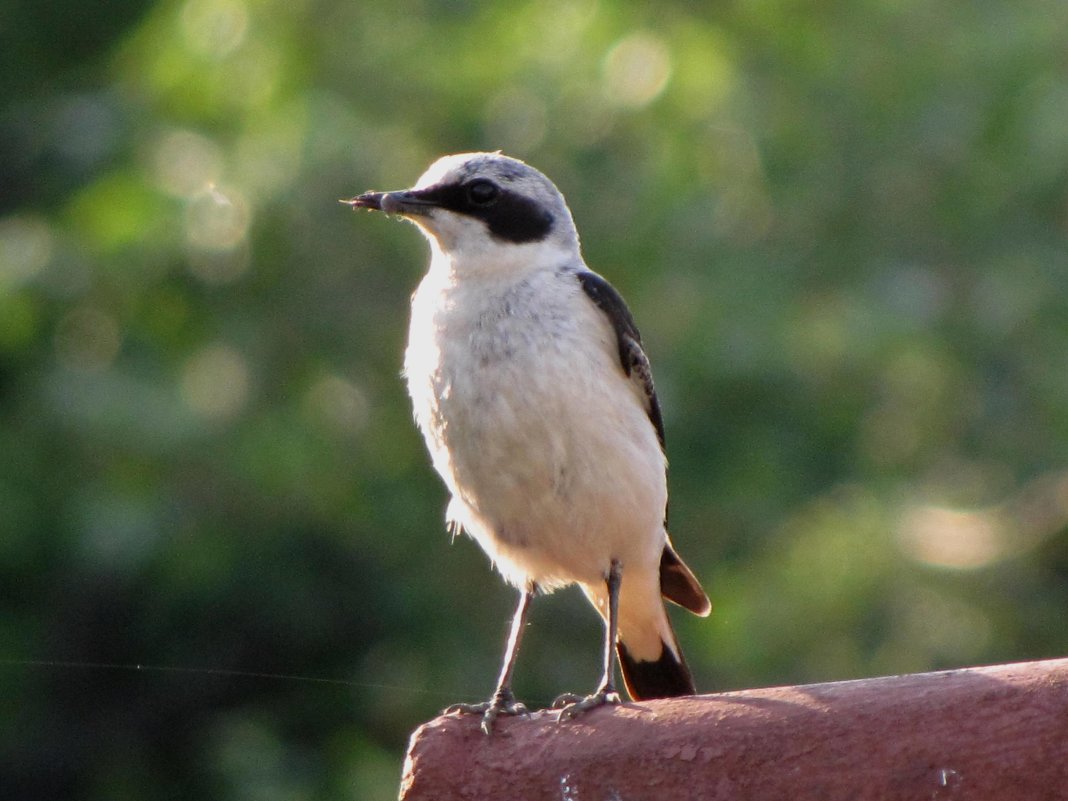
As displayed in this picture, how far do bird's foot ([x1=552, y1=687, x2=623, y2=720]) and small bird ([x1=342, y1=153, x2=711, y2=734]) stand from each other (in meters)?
0.01

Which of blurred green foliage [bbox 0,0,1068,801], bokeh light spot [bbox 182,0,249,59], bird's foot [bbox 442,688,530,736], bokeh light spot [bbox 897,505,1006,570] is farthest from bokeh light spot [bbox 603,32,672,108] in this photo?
bird's foot [bbox 442,688,530,736]

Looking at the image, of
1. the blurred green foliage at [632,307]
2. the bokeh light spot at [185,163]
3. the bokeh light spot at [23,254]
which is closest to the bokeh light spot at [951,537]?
the blurred green foliage at [632,307]

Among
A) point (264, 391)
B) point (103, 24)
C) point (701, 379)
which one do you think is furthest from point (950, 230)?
point (103, 24)

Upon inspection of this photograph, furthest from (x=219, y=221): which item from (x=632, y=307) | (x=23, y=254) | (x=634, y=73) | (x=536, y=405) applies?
(x=536, y=405)

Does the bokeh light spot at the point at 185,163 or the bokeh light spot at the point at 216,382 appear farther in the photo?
the bokeh light spot at the point at 185,163

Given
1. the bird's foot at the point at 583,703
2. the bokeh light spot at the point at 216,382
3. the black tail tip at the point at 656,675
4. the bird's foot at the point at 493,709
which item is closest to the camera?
the bird's foot at the point at 493,709

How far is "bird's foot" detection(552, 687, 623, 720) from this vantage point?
362 centimetres

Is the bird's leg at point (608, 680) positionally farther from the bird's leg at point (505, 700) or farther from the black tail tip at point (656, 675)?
the black tail tip at point (656, 675)

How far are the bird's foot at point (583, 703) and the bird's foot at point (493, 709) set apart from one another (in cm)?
11

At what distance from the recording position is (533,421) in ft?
14.9

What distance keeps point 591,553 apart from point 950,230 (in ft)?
19.5

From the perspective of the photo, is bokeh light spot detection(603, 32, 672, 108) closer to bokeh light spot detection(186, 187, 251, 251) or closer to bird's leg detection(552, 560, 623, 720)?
bokeh light spot detection(186, 187, 251, 251)

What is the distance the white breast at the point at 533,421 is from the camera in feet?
15.0

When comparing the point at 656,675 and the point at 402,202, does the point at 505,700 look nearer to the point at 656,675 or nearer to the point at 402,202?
the point at 656,675
